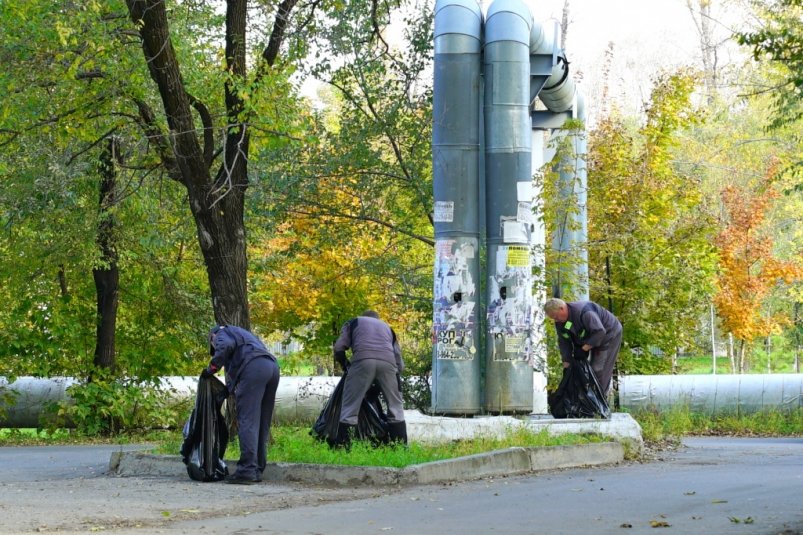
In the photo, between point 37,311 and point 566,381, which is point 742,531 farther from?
point 37,311

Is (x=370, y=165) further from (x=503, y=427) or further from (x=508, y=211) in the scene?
(x=503, y=427)

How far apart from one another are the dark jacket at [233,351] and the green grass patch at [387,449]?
104 cm

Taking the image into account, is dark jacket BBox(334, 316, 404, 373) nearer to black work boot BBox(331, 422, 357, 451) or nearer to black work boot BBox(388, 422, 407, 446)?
black work boot BBox(388, 422, 407, 446)

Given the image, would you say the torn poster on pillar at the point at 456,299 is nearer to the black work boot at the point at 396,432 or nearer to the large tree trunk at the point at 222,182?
the large tree trunk at the point at 222,182

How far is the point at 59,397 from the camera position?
2398 cm

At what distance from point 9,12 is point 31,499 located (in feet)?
20.0

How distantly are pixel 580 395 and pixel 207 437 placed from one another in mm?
5557

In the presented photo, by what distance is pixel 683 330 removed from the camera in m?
21.7

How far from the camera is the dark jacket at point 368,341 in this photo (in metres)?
12.8

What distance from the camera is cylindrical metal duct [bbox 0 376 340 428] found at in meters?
23.4

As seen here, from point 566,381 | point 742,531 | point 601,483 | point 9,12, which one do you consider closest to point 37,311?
point 9,12

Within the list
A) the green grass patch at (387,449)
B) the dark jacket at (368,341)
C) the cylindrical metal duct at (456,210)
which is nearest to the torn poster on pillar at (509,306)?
the cylindrical metal duct at (456,210)

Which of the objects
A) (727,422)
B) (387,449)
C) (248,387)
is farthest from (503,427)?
(727,422)

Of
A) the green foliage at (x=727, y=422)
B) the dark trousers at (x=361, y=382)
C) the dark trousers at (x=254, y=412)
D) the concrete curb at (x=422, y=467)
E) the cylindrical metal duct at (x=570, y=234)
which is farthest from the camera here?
the green foliage at (x=727, y=422)
